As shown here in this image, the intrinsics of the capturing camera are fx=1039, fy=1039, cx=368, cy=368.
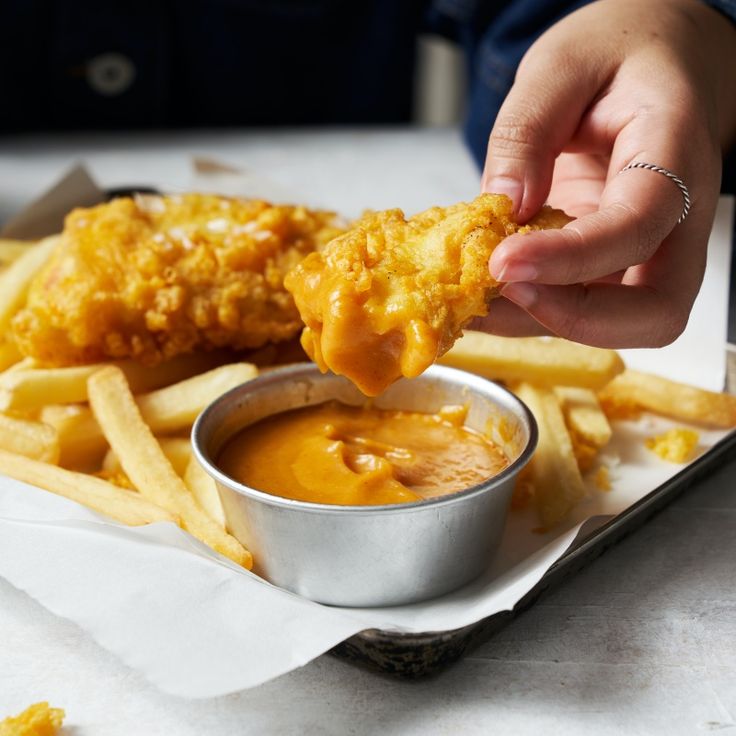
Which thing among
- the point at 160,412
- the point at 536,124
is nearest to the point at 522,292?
the point at 536,124

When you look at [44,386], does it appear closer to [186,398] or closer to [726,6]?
[186,398]

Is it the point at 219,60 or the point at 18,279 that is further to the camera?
the point at 219,60

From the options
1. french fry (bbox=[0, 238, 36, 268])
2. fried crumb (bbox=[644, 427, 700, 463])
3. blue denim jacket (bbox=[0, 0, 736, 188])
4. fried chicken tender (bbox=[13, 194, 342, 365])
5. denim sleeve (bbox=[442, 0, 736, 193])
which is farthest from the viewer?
blue denim jacket (bbox=[0, 0, 736, 188])

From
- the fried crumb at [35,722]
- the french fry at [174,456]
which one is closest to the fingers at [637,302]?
the french fry at [174,456]

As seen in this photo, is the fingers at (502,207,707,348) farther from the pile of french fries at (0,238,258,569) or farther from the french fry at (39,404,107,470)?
the french fry at (39,404,107,470)

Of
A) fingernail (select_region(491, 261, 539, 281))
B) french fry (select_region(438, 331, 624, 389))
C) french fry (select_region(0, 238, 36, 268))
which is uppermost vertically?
fingernail (select_region(491, 261, 539, 281))

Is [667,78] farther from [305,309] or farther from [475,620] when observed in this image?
[475,620]

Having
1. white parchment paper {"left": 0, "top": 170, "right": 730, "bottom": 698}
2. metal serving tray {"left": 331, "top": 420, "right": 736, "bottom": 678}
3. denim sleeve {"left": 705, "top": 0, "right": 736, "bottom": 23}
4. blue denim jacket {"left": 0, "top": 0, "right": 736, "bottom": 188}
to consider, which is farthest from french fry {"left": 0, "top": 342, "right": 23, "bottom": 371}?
blue denim jacket {"left": 0, "top": 0, "right": 736, "bottom": 188}
